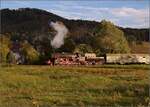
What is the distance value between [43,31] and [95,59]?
3110 cm

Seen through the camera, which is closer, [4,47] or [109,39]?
[4,47]

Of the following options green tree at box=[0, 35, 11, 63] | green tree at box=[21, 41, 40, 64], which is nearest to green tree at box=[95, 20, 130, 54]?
green tree at box=[21, 41, 40, 64]

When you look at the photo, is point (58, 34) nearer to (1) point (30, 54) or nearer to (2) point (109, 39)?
(2) point (109, 39)

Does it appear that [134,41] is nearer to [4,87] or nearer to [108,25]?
[108,25]

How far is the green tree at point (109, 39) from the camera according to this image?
63.6 meters

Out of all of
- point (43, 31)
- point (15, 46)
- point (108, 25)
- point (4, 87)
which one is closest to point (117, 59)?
point (108, 25)

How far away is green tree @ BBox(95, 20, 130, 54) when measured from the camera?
63.6 meters

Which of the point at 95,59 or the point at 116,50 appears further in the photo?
the point at 116,50

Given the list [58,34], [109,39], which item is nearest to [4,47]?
[109,39]

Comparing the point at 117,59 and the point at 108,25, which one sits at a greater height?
the point at 108,25

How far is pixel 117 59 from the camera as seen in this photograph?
183ft

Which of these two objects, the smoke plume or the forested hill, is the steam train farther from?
the smoke plume

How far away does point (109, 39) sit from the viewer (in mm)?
65312

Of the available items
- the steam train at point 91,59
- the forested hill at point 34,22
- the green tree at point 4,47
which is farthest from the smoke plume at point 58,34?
the steam train at point 91,59
